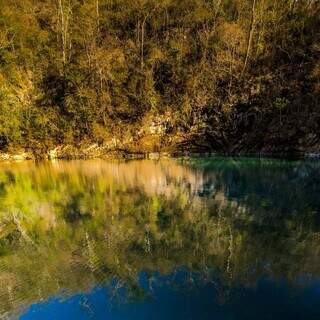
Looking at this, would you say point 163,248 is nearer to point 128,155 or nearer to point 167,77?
point 128,155

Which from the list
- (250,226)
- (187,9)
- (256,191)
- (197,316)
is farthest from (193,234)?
(187,9)

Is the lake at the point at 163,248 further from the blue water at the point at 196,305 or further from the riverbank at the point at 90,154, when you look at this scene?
the riverbank at the point at 90,154

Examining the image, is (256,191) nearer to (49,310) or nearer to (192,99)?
(49,310)

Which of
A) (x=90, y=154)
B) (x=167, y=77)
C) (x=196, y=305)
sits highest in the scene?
(x=167, y=77)

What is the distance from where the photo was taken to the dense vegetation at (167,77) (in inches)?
1852

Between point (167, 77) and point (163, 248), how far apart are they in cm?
3906

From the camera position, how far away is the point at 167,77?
52969 mm

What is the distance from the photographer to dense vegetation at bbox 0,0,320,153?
47.0m

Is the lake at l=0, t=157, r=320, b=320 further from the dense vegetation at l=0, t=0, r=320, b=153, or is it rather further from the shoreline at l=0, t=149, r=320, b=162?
the dense vegetation at l=0, t=0, r=320, b=153

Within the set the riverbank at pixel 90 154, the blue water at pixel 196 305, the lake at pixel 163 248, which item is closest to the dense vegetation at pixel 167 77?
the riverbank at pixel 90 154

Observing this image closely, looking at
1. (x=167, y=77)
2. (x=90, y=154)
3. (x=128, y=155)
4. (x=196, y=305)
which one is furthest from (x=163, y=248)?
(x=167, y=77)

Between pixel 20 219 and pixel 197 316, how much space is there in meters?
15.3

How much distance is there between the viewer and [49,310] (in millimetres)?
12203

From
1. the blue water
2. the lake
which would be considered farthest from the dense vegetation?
the blue water
